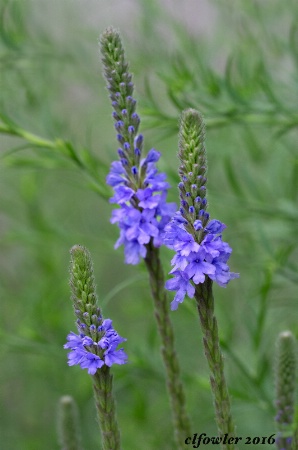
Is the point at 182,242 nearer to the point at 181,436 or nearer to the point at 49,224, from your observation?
the point at 181,436

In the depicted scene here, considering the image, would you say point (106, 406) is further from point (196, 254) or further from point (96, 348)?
point (196, 254)

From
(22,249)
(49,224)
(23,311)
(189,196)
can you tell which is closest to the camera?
(189,196)

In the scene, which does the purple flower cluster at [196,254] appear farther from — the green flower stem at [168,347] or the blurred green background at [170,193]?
the blurred green background at [170,193]

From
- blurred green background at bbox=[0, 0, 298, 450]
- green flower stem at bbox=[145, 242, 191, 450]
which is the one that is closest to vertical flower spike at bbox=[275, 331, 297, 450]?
green flower stem at bbox=[145, 242, 191, 450]

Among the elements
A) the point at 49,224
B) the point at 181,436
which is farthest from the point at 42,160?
the point at 181,436

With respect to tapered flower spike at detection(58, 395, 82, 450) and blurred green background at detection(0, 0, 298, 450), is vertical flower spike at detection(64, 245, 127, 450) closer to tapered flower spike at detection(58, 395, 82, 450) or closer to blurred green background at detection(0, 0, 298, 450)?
tapered flower spike at detection(58, 395, 82, 450)

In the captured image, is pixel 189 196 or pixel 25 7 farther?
pixel 25 7
